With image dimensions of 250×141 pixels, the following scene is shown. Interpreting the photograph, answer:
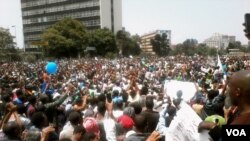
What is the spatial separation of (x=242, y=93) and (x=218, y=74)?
54.1ft

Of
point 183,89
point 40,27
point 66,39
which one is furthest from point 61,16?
point 183,89

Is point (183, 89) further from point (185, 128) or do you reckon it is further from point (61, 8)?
point (61, 8)

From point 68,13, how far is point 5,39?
32.3 metres

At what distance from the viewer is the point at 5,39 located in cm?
7856

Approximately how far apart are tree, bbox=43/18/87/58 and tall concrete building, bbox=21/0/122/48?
1691 centimetres

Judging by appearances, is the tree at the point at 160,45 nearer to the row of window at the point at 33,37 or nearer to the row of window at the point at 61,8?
the row of window at the point at 61,8

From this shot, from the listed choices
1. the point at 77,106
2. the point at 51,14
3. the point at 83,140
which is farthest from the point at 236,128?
the point at 51,14

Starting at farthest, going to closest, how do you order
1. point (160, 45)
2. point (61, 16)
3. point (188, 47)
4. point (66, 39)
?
point (188, 47)
point (160, 45)
point (61, 16)
point (66, 39)

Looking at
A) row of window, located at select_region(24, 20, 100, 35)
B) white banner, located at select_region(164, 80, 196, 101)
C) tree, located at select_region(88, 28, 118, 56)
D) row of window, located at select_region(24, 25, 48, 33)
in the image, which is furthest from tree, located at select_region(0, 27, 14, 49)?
white banner, located at select_region(164, 80, 196, 101)

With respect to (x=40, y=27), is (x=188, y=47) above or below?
below

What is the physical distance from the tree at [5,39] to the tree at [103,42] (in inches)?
592

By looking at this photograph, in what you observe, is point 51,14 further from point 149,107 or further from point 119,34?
point 149,107

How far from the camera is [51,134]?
5223 millimetres

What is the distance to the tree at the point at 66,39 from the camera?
82.9m
